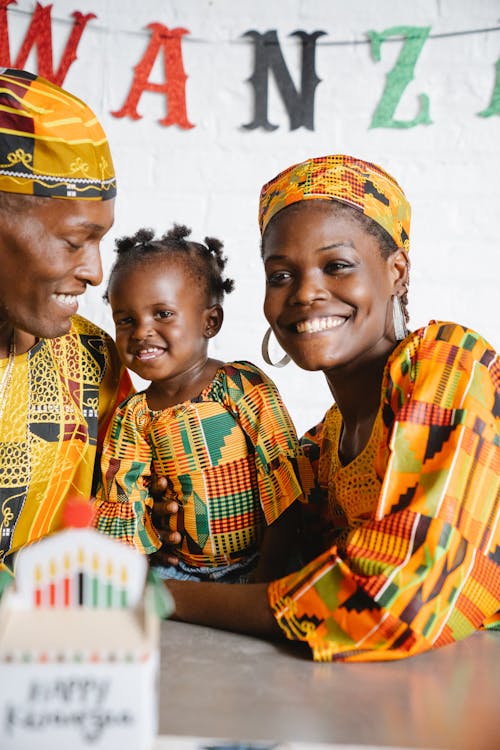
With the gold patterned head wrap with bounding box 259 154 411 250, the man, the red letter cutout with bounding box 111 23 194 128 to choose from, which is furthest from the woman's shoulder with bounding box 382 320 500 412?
the red letter cutout with bounding box 111 23 194 128

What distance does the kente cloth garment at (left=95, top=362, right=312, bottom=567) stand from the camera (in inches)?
54.5

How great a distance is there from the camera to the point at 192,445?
1.41 meters

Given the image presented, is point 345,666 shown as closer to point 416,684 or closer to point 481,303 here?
point 416,684

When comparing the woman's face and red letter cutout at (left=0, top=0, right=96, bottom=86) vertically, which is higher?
red letter cutout at (left=0, top=0, right=96, bottom=86)

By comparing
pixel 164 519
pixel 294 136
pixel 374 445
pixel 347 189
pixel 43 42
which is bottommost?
pixel 164 519

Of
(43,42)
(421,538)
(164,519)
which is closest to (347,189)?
(421,538)

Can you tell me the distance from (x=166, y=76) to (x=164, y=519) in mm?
1318

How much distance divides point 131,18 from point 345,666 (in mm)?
1912

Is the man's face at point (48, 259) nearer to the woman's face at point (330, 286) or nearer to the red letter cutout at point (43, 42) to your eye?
the woman's face at point (330, 286)

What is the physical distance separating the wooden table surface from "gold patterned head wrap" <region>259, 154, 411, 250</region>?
65cm

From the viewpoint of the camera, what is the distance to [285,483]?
1.32 metres

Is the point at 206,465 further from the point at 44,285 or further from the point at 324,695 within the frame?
the point at 324,695

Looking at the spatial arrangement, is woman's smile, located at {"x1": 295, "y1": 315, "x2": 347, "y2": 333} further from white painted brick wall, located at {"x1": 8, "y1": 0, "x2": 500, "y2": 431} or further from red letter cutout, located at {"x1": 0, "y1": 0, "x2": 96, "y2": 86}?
red letter cutout, located at {"x1": 0, "y1": 0, "x2": 96, "y2": 86}

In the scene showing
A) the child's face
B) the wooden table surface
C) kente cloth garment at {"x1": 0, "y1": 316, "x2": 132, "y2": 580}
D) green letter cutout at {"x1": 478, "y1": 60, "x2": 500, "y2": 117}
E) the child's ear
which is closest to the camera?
the wooden table surface
